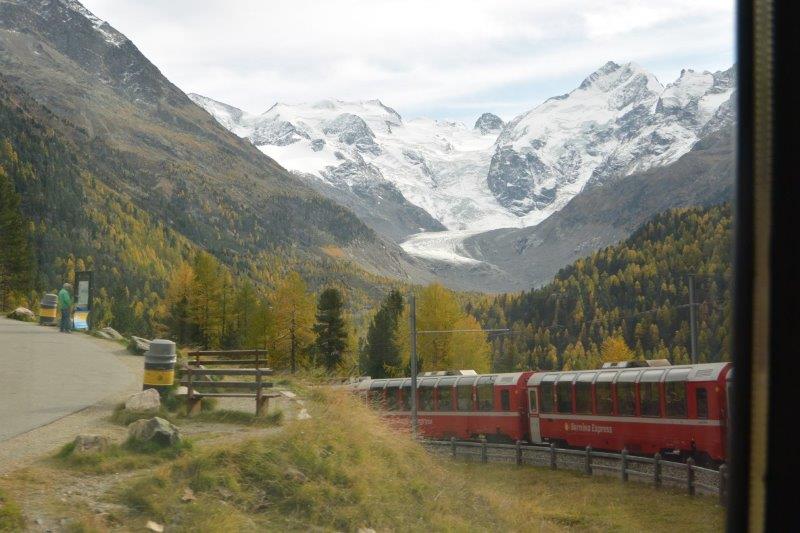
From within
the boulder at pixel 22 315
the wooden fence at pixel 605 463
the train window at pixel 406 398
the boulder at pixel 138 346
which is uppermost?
the boulder at pixel 22 315

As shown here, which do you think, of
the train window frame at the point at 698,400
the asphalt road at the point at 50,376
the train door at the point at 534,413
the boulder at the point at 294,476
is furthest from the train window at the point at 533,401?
the boulder at the point at 294,476

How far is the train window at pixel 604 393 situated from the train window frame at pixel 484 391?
23.8 feet

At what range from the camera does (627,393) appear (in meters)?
29.1

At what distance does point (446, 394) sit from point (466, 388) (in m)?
1.35

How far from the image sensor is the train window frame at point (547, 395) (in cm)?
3356

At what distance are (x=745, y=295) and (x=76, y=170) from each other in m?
208

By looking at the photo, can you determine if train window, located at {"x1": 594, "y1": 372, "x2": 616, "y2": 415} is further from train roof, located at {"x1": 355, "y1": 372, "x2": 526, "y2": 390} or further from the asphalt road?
the asphalt road

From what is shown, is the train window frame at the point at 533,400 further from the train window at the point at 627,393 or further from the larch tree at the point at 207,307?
the larch tree at the point at 207,307

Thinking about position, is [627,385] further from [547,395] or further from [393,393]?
[393,393]

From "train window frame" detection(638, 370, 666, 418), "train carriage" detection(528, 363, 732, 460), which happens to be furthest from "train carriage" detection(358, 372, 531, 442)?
"train window frame" detection(638, 370, 666, 418)

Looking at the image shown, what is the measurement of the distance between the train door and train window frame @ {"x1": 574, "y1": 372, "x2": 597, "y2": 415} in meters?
2.77

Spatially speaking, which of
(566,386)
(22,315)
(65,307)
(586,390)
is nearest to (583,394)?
(586,390)

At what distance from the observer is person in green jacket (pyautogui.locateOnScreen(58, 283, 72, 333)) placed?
3355cm

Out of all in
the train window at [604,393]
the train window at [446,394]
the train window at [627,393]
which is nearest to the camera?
the train window at [627,393]
